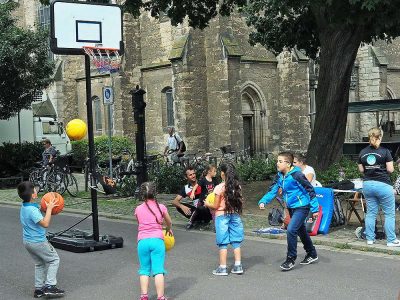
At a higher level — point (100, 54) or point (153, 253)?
point (100, 54)

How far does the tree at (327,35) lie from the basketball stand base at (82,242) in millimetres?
5528

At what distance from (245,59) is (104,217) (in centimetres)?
1750

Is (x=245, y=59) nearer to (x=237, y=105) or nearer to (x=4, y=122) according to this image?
(x=237, y=105)

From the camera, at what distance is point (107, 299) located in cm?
659

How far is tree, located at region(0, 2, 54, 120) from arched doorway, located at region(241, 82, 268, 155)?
440 inches

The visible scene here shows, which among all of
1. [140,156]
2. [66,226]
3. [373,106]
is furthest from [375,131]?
[373,106]

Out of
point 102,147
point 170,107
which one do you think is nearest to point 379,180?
point 170,107

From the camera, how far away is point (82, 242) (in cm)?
948

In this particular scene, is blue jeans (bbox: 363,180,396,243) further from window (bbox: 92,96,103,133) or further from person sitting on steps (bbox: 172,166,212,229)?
window (bbox: 92,96,103,133)

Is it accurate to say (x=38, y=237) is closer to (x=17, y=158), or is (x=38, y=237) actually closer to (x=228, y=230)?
(x=228, y=230)

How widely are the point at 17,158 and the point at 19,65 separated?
386cm

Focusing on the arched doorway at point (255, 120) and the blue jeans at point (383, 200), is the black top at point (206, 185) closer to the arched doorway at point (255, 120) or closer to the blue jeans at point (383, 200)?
the blue jeans at point (383, 200)

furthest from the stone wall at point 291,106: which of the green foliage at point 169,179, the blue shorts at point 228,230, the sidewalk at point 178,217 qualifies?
the blue shorts at point 228,230

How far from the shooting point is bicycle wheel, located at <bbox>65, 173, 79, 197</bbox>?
59.6ft
